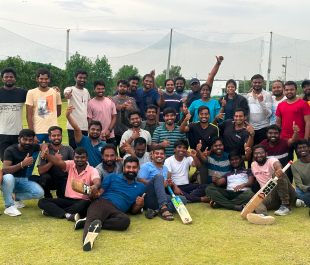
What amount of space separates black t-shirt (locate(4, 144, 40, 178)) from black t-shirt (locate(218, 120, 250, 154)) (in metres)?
3.44

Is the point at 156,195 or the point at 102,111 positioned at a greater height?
the point at 102,111

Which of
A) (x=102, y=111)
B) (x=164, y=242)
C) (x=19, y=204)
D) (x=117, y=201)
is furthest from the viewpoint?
(x=102, y=111)

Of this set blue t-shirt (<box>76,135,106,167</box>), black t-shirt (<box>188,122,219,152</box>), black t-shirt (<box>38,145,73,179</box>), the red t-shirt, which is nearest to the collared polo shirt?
blue t-shirt (<box>76,135,106,167</box>)

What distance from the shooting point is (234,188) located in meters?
5.86

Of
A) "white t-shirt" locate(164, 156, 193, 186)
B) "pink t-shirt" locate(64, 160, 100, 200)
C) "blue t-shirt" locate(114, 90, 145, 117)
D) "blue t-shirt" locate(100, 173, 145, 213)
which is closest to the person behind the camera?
"blue t-shirt" locate(100, 173, 145, 213)

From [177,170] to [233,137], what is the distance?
127 centimetres

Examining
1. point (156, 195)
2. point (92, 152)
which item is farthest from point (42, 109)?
point (156, 195)

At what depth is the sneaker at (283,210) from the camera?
525cm

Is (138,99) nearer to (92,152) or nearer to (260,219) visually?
(92,152)

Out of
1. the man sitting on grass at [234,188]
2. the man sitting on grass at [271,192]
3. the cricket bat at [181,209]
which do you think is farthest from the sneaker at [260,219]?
the cricket bat at [181,209]

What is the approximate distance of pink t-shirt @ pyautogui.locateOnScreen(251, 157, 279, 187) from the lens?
226 inches

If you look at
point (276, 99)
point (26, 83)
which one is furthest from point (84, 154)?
point (26, 83)

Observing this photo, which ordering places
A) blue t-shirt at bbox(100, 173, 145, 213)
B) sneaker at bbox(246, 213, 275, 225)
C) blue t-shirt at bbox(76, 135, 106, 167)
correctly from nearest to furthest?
sneaker at bbox(246, 213, 275, 225) → blue t-shirt at bbox(100, 173, 145, 213) → blue t-shirt at bbox(76, 135, 106, 167)

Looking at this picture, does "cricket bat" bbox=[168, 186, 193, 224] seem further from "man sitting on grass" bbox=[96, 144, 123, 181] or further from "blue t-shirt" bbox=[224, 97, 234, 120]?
"blue t-shirt" bbox=[224, 97, 234, 120]
